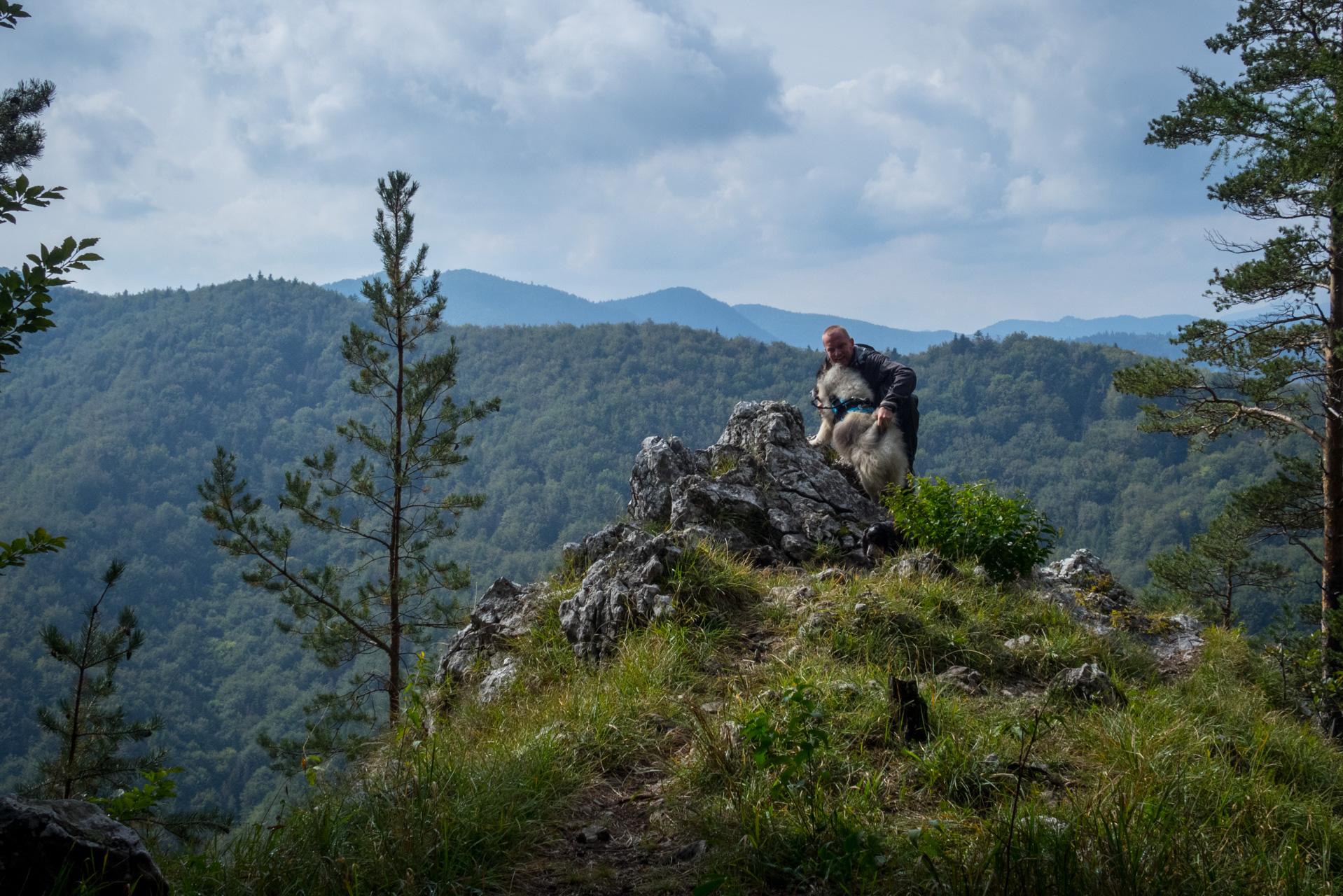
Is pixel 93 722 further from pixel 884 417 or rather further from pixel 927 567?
pixel 927 567

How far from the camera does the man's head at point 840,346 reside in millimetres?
8075

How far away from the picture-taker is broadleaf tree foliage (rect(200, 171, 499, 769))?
11.4 meters

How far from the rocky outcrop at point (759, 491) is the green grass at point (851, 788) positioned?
223 cm

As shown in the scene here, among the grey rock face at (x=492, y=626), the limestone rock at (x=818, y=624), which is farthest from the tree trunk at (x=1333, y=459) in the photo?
the grey rock face at (x=492, y=626)

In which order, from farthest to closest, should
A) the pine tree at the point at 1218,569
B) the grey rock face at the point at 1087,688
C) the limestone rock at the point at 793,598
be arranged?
the pine tree at the point at 1218,569
the limestone rock at the point at 793,598
the grey rock face at the point at 1087,688

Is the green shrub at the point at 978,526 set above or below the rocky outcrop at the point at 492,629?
above

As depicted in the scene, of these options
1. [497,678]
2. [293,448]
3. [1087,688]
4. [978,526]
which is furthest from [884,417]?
[293,448]

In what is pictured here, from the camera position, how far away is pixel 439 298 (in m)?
11.8

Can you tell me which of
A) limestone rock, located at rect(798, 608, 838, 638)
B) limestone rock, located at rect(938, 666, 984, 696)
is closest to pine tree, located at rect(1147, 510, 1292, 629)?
limestone rock, located at rect(938, 666, 984, 696)

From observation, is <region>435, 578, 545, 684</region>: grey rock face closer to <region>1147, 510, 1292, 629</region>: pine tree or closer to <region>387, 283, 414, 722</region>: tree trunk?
<region>387, 283, 414, 722</region>: tree trunk

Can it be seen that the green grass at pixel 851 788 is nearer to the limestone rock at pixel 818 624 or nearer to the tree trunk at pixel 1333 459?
the limestone rock at pixel 818 624

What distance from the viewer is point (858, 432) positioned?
8.06m

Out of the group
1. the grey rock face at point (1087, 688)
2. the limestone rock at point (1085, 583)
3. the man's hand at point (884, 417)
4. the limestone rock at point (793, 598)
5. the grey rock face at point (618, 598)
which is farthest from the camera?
the man's hand at point (884, 417)

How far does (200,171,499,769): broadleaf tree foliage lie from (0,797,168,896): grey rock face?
899cm
